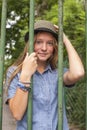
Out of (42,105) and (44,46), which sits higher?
Answer: (44,46)

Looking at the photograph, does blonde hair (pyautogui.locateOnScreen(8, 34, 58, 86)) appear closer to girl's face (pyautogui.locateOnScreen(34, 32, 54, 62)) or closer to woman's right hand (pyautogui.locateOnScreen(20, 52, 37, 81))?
girl's face (pyautogui.locateOnScreen(34, 32, 54, 62))

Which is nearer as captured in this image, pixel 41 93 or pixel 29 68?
pixel 29 68

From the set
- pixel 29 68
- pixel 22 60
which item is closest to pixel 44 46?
pixel 22 60

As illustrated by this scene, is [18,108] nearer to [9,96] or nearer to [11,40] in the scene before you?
[9,96]

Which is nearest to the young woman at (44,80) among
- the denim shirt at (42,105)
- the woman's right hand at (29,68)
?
the denim shirt at (42,105)

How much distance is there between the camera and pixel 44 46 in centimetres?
269

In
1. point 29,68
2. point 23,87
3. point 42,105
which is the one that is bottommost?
point 42,105

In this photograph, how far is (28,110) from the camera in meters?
2.38

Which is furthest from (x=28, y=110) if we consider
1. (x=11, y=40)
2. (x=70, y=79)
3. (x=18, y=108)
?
(x=11, y=40)

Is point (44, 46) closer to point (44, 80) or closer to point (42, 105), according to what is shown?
point (44, 80)

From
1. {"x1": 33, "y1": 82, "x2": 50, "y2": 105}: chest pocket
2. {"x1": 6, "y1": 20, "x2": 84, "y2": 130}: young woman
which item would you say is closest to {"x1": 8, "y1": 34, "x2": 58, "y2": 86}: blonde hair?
{"x1": 6, "y1": 20, "x2": 84, "y2": 130}: young woman

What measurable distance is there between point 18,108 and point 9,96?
155 mm

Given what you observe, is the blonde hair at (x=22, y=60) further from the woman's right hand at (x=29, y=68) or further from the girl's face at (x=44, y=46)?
the woman's right hand at (x=29, y=68)

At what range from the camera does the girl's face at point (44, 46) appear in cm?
269
